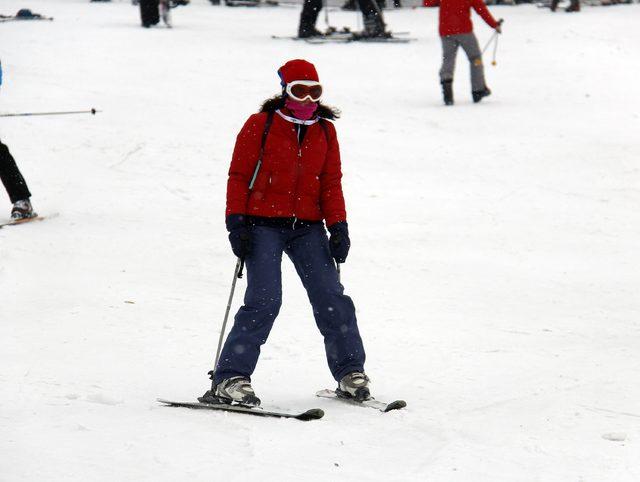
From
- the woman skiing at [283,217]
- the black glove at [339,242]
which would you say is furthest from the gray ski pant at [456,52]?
the black glove at [339,242]

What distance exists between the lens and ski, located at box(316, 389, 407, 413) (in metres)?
5.62

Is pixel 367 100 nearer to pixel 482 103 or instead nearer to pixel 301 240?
pixel 482 103

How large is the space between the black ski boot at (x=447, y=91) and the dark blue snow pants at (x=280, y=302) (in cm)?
1023

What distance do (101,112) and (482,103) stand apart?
16.7 ft

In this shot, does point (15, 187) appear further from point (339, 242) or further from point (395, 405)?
point (395, 405)

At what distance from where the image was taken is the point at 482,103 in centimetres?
1602

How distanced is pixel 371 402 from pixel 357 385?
113 mm

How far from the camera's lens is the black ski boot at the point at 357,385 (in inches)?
225

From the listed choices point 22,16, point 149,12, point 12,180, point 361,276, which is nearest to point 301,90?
point 361,276

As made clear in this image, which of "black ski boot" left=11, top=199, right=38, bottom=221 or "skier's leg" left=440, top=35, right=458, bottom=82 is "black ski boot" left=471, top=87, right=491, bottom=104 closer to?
"skier's leg" left=440, top=35, right=458, bottom=82

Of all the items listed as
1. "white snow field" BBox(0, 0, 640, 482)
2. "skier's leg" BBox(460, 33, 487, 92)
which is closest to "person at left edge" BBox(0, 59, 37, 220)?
"white snow field" BBox(0, 0, 640, 482)

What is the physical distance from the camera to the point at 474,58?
1573 cm

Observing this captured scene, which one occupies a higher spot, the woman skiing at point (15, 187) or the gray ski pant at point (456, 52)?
the gray ski pant at point (456, 52)

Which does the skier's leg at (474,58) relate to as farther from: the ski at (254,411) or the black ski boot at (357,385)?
the ski at (254,411)
